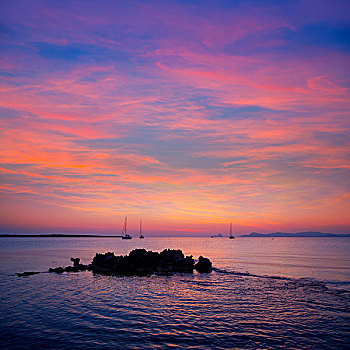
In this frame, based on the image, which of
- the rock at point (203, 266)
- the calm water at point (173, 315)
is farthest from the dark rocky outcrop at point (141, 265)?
the calm water at point (173, 315)

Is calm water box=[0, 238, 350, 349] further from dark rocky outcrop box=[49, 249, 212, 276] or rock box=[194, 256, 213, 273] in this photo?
rock box=[194, 256, 213, 273]

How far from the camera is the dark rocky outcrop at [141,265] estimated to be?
55412 mm

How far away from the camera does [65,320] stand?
23.9 metres

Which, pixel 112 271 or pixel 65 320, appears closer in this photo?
pixel 65 320

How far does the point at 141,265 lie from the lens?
5806cm

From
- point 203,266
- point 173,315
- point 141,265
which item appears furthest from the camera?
point 203,266

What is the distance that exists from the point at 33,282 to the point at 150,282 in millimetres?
16944

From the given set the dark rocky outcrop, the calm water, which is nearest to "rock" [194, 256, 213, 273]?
the dark rocky outcrop

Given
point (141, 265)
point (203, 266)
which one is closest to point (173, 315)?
point (141, 265)

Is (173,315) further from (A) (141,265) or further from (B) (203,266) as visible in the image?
(B) (203,266)

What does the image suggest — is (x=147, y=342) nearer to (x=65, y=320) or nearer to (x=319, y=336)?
(x=65, y=320)

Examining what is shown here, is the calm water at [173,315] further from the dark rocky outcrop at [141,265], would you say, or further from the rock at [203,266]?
the rock at [203,266]

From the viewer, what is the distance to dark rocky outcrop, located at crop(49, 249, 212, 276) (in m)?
55.4

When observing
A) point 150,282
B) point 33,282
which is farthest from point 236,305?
point 33,282
